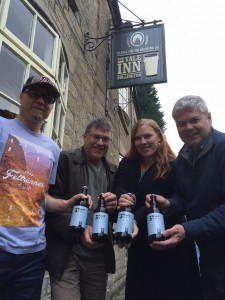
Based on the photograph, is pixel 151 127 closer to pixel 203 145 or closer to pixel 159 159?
pixel 159 159

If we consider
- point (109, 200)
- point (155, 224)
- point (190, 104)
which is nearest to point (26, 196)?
point (109, 200)

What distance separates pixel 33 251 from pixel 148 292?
90 cm

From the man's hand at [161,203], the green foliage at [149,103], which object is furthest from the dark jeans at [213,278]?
the green foliage at [149,103]

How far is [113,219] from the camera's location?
2.37 m

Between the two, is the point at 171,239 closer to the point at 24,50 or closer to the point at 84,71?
the point at 24,50

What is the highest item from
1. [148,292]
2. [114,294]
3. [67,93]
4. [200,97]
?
[67,93]

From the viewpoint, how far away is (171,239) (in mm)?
1841

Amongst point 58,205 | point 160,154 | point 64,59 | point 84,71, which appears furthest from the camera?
point 84,71

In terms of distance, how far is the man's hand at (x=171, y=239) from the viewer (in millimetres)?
1796

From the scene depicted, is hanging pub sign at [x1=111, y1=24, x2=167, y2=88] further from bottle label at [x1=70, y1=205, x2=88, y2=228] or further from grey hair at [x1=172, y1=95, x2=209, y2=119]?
bottle label at [x1=70, y1=205, x2=88, y2=228]

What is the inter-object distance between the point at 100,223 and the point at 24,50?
222cm

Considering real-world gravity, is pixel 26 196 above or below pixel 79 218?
above

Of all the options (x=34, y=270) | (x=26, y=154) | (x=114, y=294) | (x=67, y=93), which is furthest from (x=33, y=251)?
(x=114, y=294)

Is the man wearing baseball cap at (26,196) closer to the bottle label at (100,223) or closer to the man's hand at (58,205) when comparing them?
the man's hand at (58,205)
